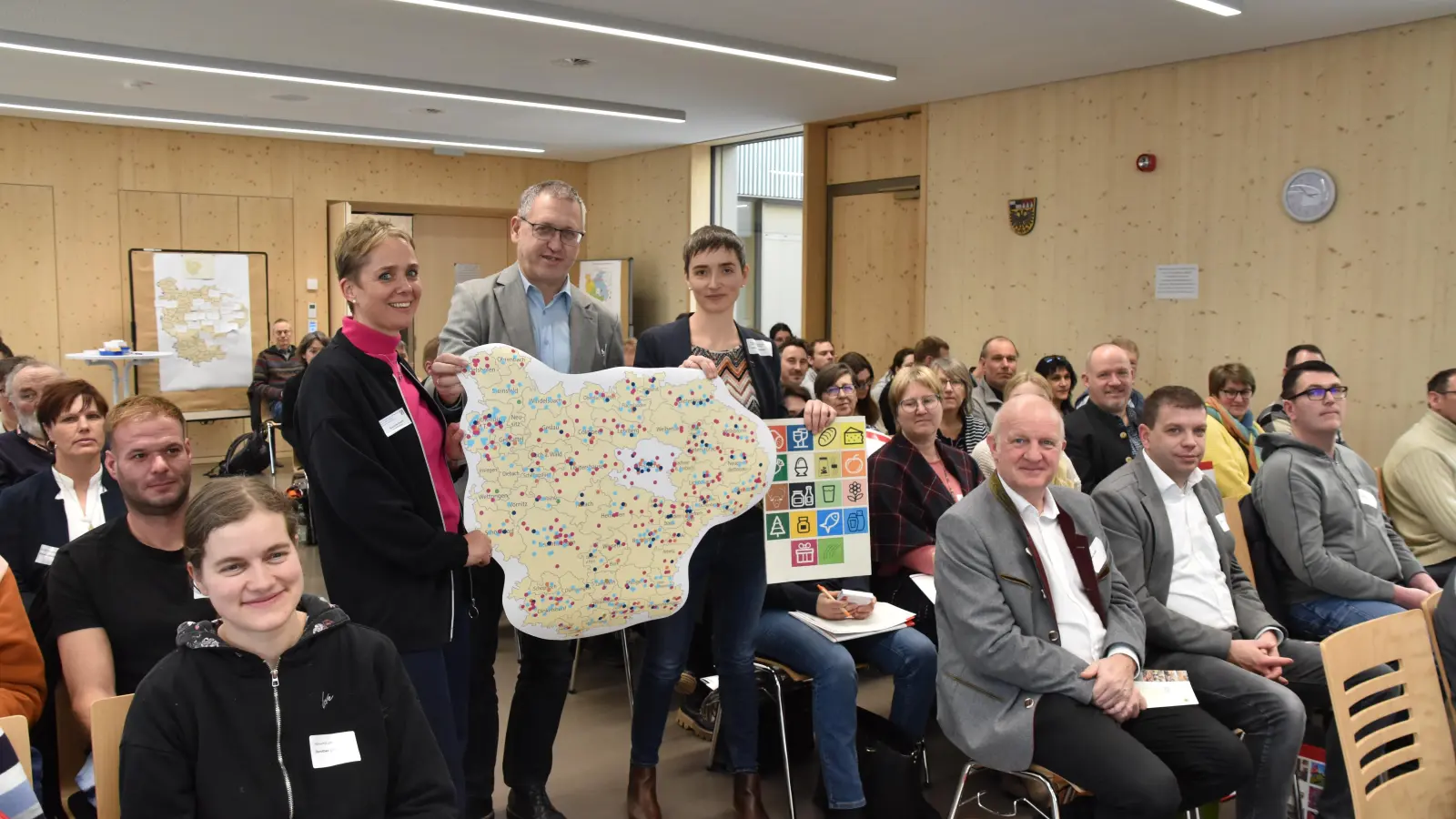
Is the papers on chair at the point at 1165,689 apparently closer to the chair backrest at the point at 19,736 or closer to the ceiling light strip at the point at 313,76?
the chair backrest at the point at 19,736

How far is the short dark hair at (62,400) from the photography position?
2.90 metres

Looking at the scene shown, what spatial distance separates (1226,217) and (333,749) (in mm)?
6582

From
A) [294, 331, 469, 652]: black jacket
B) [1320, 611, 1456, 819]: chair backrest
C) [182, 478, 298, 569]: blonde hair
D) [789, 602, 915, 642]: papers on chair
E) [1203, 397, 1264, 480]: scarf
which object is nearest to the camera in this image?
[182, 478, 298, 569]: blonde hair

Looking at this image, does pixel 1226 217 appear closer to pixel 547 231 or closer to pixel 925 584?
pixel 925 584

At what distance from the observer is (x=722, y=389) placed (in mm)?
2764

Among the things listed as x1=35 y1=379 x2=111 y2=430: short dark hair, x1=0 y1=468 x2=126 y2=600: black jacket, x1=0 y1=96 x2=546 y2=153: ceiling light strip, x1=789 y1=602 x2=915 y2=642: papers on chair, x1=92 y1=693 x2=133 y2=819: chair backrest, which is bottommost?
x1=789 y1=602 x2=915 y2=642: papers on chair

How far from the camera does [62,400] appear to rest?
2.91 metres

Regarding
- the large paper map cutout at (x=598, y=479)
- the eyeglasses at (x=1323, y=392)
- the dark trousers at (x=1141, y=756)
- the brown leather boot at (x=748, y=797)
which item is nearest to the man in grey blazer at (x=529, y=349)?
the large paper map cutout at (x=598, y=479)

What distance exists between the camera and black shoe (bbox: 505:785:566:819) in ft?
9.44

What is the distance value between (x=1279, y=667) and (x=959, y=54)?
489cm

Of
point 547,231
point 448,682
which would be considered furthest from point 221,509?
point 547,231

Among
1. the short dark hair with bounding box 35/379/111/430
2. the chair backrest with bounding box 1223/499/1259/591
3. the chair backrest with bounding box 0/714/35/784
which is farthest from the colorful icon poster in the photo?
the short dark hair with bounding box 35/379/111/430

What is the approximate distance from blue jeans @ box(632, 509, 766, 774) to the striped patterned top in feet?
1.09

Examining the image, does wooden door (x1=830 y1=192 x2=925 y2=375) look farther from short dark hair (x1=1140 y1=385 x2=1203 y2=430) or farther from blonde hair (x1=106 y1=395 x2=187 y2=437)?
blonde hair (x1=106 y1=395 x2=187 y2=437)
